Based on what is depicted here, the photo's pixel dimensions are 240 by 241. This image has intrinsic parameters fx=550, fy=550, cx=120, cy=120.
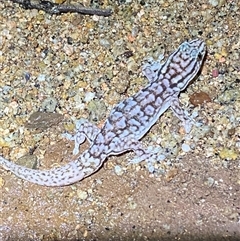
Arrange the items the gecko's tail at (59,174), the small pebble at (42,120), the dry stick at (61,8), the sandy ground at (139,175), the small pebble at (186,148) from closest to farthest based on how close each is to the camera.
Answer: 1. the sandy ground at (139,175)
2. the gecko's tail at (59,174)
3. the small pebble at (186,148)
4. the small pebble at (42,120)
5. the dry stick at (61,8)

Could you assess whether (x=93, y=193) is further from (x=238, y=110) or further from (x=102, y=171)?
(x=238, y=110)

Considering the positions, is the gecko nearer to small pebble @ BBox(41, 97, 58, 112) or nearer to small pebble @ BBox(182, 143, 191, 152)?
small pebble @ BBox(182, 143, 191, 152)

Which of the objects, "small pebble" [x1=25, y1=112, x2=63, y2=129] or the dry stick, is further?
the dry stick

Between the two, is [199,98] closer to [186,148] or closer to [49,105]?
[186,148]

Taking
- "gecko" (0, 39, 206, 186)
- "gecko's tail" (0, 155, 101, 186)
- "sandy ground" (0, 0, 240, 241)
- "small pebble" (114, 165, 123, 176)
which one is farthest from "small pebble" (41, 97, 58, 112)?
"small pebble" (114, 165, 123, 176)

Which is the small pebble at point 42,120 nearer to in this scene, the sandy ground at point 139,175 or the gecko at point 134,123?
the sandy ground at point 139,175

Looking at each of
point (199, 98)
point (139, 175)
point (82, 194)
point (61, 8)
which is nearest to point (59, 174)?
point (82, 194)

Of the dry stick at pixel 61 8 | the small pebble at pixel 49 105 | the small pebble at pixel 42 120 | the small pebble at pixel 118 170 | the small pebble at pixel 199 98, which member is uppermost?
the dry stick at pixel 61 8

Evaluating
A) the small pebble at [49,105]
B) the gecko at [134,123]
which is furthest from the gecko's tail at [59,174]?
the small pebble at [49,105]
